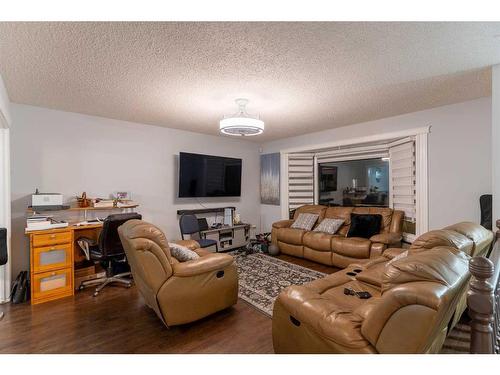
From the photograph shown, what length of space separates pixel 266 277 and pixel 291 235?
121cm

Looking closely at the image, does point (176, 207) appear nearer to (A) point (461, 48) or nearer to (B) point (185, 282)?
(B) point (185, 282)

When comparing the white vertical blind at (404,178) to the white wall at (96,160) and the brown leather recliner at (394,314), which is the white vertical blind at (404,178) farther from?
the white wall at (96,160)

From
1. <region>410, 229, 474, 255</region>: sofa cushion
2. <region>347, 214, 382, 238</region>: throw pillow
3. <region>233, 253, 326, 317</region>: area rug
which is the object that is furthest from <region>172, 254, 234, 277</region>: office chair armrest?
<region>347, 214, 382, 238</region>: throw pillow

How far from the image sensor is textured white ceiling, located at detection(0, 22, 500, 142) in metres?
1.68

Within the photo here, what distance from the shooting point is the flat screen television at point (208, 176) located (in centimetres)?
452

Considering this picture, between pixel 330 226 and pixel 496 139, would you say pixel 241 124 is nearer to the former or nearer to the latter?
pixel 496 139

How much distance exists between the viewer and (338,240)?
3.81 meters

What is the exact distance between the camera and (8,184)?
2.81 m

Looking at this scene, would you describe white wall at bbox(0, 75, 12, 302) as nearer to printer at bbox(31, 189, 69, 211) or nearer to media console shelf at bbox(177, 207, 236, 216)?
printer at bbox(31, 189, 69, 211)

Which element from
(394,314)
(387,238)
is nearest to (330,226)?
(387,238)

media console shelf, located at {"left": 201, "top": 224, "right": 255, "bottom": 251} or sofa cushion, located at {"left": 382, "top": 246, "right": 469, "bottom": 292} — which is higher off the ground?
sofa cushion, located at {"left": 382, "top": 246, "right": 469, "bottom": 292}

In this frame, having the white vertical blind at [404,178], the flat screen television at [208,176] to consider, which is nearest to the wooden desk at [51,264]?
the flat screen television at [208,176]

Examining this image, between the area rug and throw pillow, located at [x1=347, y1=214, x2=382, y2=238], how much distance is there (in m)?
0.92

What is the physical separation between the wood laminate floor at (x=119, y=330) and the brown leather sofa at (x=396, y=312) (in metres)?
0.52
